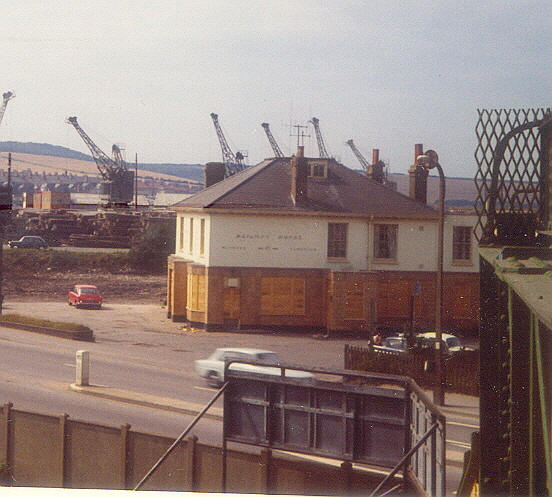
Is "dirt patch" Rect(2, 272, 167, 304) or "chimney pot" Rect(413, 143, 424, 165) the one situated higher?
"chimney pot" Rect(413, 143, 424, 165)

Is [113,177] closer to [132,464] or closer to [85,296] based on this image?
[85,296]

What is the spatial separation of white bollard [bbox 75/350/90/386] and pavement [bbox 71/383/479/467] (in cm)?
7

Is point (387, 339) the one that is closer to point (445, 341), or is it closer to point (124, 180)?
point (445, 341)

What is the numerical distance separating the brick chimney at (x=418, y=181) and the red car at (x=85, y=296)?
3.00 m

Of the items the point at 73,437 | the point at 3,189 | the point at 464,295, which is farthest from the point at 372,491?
the point at 3,189

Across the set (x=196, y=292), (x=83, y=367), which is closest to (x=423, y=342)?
(x=196, y=292)

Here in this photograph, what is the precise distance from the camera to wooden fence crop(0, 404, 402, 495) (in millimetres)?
6133

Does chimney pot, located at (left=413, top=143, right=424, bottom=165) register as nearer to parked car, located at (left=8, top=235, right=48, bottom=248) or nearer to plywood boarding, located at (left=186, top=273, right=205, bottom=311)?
plywood boarding, located at (left=186, top=273, right=205, bottom=311)

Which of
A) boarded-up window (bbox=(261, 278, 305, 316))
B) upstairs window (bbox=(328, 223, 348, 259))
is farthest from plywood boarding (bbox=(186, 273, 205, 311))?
upstairs window (bbox=(328, 223, 348, 259))

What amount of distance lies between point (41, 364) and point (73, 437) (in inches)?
29.7

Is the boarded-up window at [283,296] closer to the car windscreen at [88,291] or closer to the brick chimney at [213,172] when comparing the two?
the brick chimney at [213,172]

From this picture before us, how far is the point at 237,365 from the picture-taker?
6480 mm

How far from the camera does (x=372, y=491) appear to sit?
5891mm

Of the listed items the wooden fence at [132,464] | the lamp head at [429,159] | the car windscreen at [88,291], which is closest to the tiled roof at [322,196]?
the lamp head at [429,159]
